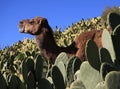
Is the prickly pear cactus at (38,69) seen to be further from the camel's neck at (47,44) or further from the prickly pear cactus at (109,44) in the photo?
the camel's neck at (47,44)

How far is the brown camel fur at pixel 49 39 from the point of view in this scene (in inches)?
407

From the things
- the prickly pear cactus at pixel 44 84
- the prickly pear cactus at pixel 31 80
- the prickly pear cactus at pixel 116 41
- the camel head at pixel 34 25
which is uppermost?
the camel head at pixel 34 25

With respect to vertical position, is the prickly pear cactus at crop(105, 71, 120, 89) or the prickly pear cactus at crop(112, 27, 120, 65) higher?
the prickly pear cactus at crop(112, 27, 120, 65)

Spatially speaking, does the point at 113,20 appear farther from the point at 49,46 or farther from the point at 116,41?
the point at 49,46

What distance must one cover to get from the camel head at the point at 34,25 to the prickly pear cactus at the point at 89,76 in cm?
830

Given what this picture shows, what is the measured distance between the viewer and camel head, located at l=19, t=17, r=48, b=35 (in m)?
11.7

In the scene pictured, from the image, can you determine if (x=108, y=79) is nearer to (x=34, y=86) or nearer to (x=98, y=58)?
(x=98, y=58)

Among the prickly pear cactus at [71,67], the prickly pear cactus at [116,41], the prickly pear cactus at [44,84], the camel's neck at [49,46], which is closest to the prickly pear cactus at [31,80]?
the prickly pear cactus at [44,84]

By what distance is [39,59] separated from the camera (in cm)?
482

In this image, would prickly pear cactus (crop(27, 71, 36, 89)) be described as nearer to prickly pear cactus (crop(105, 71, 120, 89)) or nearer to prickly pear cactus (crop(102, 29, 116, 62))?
prickly pear cactus (crop(102, 29, 116, 62))

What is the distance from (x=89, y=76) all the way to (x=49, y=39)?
818 cm

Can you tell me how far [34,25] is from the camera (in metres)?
11.8

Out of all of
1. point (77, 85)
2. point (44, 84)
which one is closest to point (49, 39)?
point (44, 84)

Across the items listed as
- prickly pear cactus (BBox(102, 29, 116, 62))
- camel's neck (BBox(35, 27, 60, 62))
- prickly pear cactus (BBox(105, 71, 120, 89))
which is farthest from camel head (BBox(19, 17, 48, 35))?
prickly pear cactus (BBox(105, 71, 120, 89))
